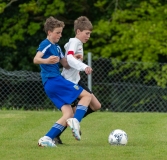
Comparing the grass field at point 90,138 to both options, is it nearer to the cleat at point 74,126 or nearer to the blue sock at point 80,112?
the cleat at point 74,126

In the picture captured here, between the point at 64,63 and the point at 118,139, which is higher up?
the point at 64,63

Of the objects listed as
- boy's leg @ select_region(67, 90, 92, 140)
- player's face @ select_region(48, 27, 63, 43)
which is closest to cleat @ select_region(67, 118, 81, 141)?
boy's leg @ select_region(67, 90, 92, 140)

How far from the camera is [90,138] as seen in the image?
8539 mm

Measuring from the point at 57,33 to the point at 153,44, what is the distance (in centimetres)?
997

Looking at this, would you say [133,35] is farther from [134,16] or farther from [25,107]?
[25,107]

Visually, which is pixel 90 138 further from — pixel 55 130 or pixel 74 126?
pixel 74 126

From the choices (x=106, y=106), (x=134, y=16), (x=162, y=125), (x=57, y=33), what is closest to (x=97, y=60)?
(x=106, y=106)

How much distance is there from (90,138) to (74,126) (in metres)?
1.24

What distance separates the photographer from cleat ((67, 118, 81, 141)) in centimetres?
731

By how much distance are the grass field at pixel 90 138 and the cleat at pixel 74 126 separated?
0.13 m

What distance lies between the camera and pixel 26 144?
771 cm

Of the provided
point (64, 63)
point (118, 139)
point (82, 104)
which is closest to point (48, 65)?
point (64, 63)

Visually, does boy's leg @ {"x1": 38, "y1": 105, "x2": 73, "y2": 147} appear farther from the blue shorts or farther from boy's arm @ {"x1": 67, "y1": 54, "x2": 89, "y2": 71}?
boy's arm @ {"x1": 67, "y1": 54, "x2": 89, "y2": 71}

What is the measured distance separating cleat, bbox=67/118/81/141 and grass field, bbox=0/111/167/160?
0.13 meters
